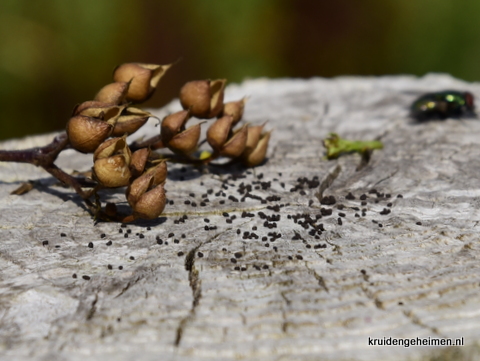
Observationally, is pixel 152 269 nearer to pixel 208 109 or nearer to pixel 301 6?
pixel 208 109

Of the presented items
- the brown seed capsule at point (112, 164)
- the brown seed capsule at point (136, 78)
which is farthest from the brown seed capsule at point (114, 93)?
the brown seed capsule at point (112, 164)

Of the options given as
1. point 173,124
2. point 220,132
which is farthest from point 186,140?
point 220,132

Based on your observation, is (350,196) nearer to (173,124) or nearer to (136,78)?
(173,124)

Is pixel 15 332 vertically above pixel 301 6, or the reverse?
pixel 301 6

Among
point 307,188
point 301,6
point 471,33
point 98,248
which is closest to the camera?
point 98,248

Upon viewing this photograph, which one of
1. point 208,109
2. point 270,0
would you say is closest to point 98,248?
point 208,109

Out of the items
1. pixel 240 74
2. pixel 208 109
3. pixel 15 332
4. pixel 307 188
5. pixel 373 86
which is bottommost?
pixel 15 332
